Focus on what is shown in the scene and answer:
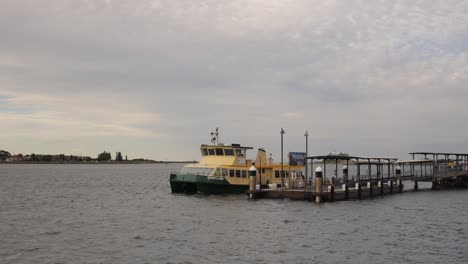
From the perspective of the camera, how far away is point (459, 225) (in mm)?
35156

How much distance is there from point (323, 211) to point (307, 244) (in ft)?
43.1

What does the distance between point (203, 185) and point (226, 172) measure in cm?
302

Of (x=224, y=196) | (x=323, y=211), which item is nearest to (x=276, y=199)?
(x=224, y=196)

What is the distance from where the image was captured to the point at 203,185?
5122 centimetres

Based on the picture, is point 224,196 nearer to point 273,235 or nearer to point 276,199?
point 276,199

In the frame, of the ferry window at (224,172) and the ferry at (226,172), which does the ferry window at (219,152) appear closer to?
the ferry at (226,172)

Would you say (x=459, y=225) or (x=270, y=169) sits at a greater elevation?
(x=270, y=169)

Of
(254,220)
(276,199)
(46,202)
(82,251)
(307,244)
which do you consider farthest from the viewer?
(46,202)

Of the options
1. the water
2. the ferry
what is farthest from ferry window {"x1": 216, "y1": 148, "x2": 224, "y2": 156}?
the water

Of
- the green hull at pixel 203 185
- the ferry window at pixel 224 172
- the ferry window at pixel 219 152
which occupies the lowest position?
the green hull at pixel 203 185

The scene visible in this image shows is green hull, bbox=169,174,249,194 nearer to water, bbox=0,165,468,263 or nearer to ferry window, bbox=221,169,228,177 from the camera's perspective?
ferry window, bbox=221,169,228,177

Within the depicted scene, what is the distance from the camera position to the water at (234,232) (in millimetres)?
25188

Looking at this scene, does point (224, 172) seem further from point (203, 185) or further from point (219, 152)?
point (219, 152)

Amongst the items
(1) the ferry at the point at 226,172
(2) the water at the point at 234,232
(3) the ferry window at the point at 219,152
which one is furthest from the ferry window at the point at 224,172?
(2) the water at the point at 234,232
